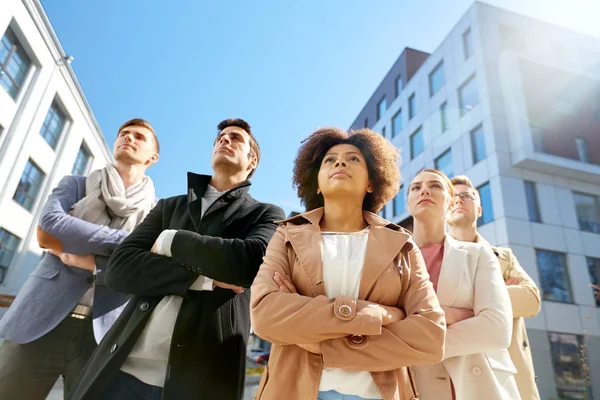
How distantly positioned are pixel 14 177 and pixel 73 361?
66.2 feet

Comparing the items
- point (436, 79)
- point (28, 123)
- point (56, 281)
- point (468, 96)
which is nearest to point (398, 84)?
point (436, 79)

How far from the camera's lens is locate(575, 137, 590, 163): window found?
18859mm

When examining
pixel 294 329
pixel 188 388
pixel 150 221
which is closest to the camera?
pixel 294 329

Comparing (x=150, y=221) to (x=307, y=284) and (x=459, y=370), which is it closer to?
(x=307, y=284)

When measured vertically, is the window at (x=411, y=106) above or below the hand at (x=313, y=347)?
above

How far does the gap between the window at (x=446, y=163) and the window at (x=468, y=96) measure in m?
2.13

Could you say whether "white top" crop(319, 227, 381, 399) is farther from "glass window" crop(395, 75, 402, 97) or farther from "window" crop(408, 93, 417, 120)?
"glass window" crop(395, 75, 402, 97)

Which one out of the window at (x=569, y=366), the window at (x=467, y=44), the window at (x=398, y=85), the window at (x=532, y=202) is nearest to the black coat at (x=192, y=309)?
the window at (x=569, y=366)

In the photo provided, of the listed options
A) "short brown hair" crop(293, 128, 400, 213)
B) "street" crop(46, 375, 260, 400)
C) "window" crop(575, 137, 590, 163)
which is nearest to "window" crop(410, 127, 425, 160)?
"window" crop(575, 137, 590, 163)

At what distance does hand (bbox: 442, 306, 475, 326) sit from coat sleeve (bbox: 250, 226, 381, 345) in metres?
0.91

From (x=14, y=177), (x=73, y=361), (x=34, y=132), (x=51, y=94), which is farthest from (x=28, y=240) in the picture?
(x=73, y=361)

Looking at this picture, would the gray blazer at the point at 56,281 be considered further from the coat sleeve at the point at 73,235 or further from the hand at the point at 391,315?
the hand at the point at 391,315

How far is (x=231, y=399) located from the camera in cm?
201

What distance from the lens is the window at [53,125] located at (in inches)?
837
